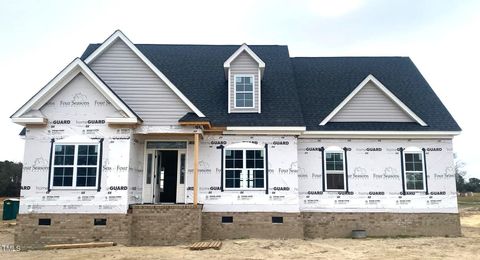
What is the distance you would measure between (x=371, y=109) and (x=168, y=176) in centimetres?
918

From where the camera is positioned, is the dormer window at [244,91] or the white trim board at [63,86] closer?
the white trim board at [63,86]

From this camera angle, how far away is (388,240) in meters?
15.7

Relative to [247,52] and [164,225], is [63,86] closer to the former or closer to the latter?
[164,225]

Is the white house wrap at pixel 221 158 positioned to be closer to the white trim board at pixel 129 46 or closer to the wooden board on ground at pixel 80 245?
the white trim board at pixel 129 46

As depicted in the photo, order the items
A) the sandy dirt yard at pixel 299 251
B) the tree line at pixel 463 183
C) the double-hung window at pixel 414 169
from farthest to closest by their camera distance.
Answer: the tree line at pixel 463 183, the double-hung window at pixel 414 169, the sandy dirt yard at pixel 299 251

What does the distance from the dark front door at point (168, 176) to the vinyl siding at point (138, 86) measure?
5.98 ft

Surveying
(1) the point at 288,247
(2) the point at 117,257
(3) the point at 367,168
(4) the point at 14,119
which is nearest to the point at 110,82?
(4) the point at 14,119

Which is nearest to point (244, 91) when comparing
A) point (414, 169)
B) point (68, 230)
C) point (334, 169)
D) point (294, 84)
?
point (294, 84)

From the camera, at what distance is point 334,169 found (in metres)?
17.1

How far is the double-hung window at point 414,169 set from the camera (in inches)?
675

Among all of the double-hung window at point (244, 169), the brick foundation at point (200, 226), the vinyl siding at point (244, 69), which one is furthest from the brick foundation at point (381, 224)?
the vinyl siding at point (244, 69)

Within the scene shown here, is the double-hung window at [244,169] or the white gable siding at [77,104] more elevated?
the white gable siding at [77,104]

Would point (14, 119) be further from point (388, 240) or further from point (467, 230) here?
point (467, 230)

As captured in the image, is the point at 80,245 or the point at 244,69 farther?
the point at 244,69
